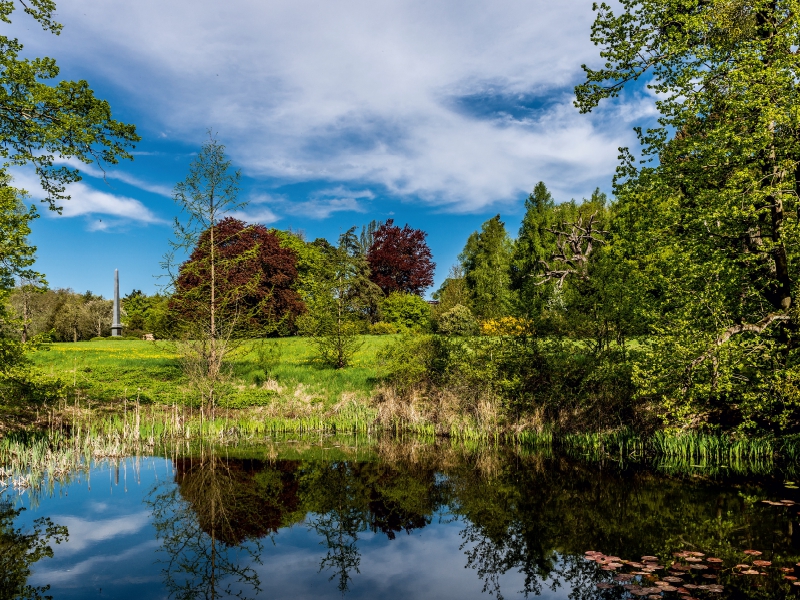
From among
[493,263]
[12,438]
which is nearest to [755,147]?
[12,438]

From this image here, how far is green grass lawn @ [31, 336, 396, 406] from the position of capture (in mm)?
20656

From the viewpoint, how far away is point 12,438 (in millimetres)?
14445

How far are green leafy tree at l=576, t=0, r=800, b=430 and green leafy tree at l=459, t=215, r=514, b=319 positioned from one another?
2125cm

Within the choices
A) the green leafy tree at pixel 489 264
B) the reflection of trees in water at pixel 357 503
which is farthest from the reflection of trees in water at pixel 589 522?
the green leafy tree at pixel 489 264

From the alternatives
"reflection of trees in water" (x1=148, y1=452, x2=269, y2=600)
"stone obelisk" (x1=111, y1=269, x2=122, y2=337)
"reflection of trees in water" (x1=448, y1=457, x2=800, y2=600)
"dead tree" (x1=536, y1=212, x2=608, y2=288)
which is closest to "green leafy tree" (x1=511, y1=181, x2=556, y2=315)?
"dead tree" (x1=536, y1=212, x2=608, y2=288)

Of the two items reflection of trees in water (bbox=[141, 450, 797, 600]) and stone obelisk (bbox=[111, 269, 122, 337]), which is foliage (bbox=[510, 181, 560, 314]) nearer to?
reflection of trees in water (bbox=[141, 450, 797, 600])

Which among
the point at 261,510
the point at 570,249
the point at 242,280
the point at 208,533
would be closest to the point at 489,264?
the point at 570,249

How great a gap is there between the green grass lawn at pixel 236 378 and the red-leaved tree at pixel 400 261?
36756 mm

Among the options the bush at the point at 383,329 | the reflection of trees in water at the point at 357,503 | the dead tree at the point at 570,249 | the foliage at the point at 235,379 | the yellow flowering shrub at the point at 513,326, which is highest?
the dead tree at the point at 570,249

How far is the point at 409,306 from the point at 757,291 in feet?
123

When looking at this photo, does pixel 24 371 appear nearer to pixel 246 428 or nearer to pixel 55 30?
pixel 246 428

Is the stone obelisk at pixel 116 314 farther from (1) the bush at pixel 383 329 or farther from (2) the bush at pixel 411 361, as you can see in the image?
(2) the bush at pixel 411 361

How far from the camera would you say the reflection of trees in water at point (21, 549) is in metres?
7.12

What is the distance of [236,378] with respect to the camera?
22.5 m
